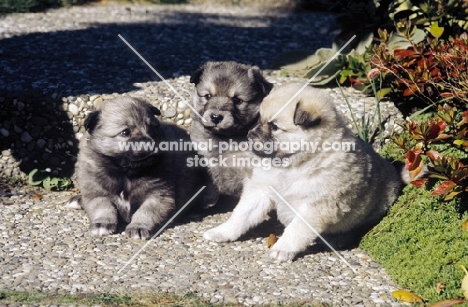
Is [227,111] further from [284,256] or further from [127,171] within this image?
[284,256]

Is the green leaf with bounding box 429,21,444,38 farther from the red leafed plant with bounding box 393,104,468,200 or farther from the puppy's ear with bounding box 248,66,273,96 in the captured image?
the puppy's ear with bounding box 248,66,273,96

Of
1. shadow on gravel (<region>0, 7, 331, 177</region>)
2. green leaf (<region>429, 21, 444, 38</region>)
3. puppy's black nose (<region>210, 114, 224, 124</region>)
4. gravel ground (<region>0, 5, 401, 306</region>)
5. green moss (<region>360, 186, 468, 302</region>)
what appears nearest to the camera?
green moss (<region>360, 186, 468, 302</region>)

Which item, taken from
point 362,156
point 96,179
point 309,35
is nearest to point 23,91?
point 96,179

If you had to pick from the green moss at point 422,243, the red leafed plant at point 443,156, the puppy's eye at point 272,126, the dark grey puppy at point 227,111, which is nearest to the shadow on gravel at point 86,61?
the dark grey puppy at point 227,111

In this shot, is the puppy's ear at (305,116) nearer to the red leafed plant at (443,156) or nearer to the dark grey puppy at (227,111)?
the red leafed plant at (443,156)

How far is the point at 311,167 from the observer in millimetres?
5121

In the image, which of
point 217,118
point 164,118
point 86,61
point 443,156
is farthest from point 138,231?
point 86,61

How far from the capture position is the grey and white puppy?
5.49 metres

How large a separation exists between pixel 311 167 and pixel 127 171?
139cm

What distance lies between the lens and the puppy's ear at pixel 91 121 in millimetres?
5482

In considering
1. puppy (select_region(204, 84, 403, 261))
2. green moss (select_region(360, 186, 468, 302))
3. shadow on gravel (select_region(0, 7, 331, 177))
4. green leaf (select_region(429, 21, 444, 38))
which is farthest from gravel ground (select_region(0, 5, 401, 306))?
green leaf (select_region(429, 21, 444, 38))

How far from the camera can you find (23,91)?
6.57 meters

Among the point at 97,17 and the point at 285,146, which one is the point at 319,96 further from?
the point at 97,17

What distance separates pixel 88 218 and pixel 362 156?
209cm
